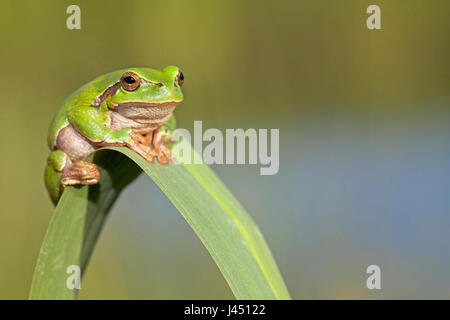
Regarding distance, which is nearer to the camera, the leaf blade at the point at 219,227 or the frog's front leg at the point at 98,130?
the leaf blade at the point at 219,227

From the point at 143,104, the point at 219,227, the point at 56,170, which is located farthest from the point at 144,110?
the point at 219,227

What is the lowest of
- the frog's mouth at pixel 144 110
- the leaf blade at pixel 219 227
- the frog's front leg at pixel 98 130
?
the leaf blade at pixel 219 227

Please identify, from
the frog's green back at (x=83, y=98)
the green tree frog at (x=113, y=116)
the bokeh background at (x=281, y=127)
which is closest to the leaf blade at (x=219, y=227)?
the green tree frog at (x=113, y=116)

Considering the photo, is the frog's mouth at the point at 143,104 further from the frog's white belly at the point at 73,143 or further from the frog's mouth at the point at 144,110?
the frog's white belly at the point at 73,143
